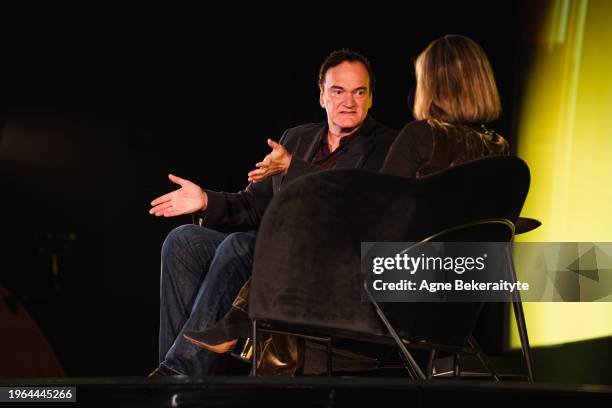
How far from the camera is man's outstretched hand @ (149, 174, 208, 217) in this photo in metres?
2.28

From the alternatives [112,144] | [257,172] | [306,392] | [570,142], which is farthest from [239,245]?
[112,144]

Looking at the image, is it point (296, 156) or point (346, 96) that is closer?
point (296, 156)

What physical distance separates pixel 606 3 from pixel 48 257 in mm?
3051

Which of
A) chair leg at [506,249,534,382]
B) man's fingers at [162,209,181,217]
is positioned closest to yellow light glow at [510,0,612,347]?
chair leg at [506,249,534,382]

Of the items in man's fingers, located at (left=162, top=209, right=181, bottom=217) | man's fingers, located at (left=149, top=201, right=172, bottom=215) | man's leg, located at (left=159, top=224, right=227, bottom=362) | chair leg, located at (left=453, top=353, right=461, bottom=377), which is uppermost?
man's fingers, located at (left=149, top=201, right=172, bottom=215)

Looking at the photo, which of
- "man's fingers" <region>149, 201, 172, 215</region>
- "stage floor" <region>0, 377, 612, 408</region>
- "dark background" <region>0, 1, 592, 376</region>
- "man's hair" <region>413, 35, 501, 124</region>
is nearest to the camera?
"stage floor" <region>0, 377, 612, 408</region>

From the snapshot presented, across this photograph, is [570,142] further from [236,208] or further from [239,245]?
[239,245]

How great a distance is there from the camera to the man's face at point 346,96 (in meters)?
2.73

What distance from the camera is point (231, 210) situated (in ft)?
8.10

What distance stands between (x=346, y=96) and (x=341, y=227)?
1.09m

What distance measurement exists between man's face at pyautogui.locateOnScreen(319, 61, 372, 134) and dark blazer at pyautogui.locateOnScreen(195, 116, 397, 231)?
44mm

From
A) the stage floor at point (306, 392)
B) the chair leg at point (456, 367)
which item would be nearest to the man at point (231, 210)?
the chair leg at point (456, 367)

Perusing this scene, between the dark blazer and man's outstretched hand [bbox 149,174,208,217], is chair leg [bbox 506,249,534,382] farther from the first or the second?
man's outstretched hand [bbox 149,174,208,217]

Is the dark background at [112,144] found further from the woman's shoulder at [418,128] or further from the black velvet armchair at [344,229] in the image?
the black velvet armchair at [344,229]
